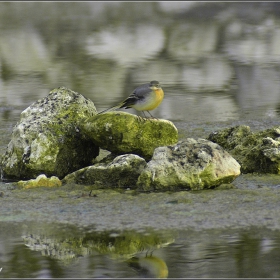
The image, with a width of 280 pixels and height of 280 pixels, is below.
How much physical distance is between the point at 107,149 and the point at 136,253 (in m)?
2.58

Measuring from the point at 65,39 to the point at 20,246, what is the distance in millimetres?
16007

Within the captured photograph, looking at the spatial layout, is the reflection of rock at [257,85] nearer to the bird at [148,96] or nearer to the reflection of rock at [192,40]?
the reflection of rock at [192,40]

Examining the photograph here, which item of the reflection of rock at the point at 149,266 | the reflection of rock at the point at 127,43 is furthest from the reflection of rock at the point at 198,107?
the reflection of rock at the point at 149,266

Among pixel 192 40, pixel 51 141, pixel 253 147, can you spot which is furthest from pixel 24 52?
pixel 253 147

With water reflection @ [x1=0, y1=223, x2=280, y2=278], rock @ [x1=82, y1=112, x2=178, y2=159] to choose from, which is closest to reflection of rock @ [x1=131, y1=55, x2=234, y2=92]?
rock @ [x1=82, y1=112, x2=178, y2=159]

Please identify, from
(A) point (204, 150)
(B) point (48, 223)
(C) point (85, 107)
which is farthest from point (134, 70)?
(B) point (48, 223)

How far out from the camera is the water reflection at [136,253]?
5.10 meters

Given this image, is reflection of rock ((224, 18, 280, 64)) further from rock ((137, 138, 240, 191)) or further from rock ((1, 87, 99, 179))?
rock ((137, 138, 240, 191))

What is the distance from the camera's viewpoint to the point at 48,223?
631 centimetres

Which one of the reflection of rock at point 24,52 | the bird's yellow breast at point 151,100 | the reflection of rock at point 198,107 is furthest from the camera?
the reflection of rock at point 24,52

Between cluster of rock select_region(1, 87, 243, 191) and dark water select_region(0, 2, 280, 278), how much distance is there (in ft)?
4.22

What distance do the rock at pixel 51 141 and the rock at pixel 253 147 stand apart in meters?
1.50

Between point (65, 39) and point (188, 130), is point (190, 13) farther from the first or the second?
point (188, 130)

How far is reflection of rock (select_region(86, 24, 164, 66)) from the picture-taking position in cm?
1797
